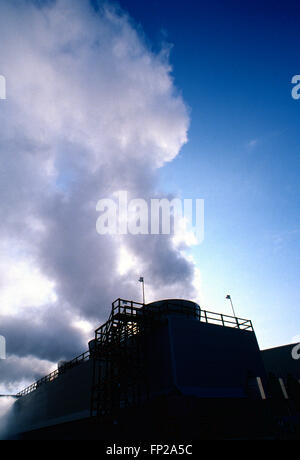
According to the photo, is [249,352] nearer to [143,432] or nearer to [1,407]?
[143,432]

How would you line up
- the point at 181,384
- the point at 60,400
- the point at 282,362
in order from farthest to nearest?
1. the point at 282,362
2. the point at 60,400
3. the point at 181,384

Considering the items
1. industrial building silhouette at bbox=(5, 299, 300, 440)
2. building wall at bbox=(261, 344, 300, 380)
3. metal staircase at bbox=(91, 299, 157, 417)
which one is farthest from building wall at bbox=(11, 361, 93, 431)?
building wall at bbox=(261, 344, 300, 380)

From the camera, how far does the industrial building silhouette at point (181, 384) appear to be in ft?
49.7

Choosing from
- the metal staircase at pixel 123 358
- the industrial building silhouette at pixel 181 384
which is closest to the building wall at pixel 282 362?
the industrial building silhouette at pixel 181 384

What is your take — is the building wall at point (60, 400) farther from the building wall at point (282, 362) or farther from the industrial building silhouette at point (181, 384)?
the building wall at point (282, 362)

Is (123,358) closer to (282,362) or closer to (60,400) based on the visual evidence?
(60,400)

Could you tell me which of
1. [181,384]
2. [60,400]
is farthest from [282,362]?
[60,400]

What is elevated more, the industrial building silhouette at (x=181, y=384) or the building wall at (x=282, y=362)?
the building wall at (x=282, y=362)

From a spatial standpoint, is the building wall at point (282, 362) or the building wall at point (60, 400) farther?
the building wall at point (282, 362)

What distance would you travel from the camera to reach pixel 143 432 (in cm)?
1461

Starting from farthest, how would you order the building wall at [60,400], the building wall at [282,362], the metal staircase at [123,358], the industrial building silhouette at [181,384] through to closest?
1. the building wall at [282,362]
2. the building wall at [60,400]
3. the metal staircase at [123,358]
4. the industrial building silhouette at [181,384]

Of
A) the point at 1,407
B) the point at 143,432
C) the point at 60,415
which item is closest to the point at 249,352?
the point at 143,432

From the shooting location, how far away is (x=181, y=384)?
17.4 m
